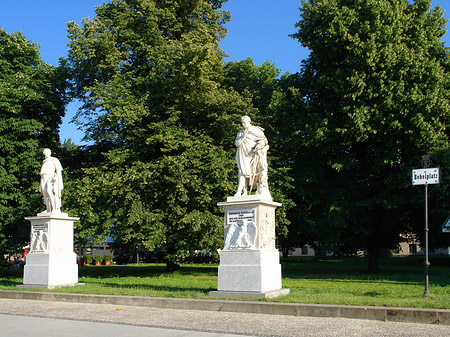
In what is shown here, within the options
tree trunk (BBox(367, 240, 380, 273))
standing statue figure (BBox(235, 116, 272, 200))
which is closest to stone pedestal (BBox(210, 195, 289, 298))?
standing statue figure (BBox(235, 116, 272, 200))

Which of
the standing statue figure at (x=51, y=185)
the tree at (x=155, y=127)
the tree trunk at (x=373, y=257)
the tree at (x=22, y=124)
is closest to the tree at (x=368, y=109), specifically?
the tree trunk at (x=373, y=257)

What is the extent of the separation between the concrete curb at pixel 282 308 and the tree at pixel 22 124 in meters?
12.9

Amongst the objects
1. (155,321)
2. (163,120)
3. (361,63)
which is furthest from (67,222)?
(361,63)

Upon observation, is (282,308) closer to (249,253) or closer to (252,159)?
(249,253)

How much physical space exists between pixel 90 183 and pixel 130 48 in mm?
7995

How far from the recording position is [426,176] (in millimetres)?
11383

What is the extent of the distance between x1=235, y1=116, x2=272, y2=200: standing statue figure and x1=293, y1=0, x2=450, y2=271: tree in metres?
10.4

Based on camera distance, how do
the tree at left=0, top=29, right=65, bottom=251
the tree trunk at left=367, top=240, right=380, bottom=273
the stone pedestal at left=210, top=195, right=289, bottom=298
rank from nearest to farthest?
the stone pedestal at left=210, top=195, right=289, bottom=298, the tree at left=0, top=29, right=65, bottom=251, the tree trunk at left=367, top=240, right=380, bottom=273

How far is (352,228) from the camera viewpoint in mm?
23047

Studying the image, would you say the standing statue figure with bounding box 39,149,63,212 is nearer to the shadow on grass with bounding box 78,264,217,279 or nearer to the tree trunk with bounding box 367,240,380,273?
the shadow on grass with bounding box 78,264,217,279

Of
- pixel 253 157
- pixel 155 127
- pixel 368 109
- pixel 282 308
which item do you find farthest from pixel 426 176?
pixel 155 127

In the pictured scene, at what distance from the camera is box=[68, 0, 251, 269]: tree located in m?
21.4

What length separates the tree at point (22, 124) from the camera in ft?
77.8

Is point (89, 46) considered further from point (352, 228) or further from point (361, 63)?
point (352, 228)
